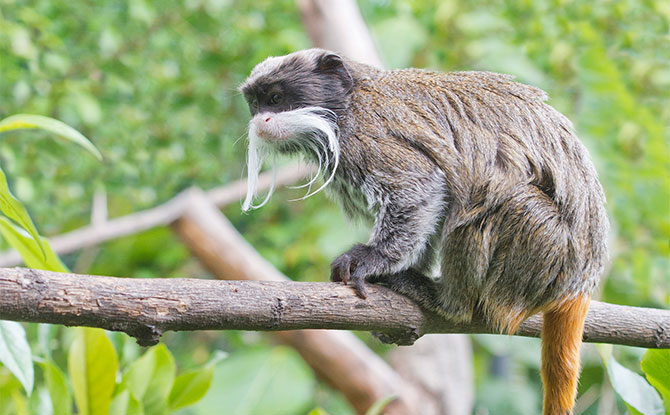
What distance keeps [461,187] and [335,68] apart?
26.9 inches

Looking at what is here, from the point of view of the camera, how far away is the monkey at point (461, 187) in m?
2.17

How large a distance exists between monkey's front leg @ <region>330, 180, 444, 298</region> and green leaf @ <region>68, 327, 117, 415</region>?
849 mm

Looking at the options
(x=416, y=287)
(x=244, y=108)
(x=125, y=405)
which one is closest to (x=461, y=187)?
(x=416, y=287)

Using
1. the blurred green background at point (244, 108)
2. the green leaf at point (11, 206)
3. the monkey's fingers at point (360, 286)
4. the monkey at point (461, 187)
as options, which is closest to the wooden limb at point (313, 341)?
the blurred green background at point (244, 108)

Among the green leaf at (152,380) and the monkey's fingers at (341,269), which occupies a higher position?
the monkey's fingers at (341,269)

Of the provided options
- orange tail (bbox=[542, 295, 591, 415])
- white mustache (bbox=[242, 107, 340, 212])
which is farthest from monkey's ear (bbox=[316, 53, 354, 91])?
orange tail (bbox=[542, 295, 591, 415])

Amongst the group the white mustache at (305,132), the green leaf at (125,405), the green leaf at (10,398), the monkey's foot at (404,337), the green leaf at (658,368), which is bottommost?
the green leaf at (10,398)

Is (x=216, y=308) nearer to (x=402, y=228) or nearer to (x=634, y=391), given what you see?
(x=402, y=228)

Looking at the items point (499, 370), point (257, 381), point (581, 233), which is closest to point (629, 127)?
A: point (499, 370)

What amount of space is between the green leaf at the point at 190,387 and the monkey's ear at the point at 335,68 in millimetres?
1133

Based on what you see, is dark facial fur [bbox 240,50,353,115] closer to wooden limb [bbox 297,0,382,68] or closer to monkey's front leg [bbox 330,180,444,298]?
monkey's front leg [bbox 330,180,444,298]

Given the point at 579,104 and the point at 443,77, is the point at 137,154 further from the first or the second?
the point at 579,104

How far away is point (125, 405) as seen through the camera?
218 centimetres

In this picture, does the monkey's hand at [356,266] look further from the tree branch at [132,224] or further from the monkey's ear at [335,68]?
the tree branch at [132,224]
